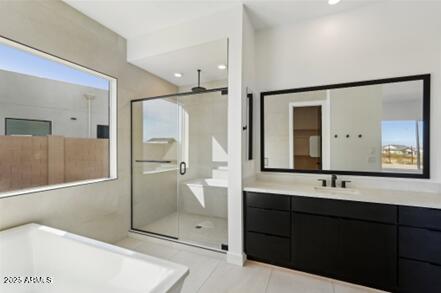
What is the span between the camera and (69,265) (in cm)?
163

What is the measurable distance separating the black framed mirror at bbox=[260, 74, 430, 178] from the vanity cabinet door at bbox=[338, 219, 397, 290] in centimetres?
65

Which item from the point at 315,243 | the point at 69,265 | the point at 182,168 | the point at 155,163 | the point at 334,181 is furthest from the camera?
the point at 155,163

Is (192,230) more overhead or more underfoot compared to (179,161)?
more underfoot

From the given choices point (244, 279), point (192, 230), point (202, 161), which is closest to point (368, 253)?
point (244, 279)

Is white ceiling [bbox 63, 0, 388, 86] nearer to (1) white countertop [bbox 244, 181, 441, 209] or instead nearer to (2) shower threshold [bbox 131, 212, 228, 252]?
(1) white countertop [bbox 244, 181, 441, 209]

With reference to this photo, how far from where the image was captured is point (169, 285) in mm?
1134

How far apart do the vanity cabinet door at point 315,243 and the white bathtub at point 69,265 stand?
51.3 inches

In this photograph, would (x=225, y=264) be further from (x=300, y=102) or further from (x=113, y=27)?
(x=113, y=27)

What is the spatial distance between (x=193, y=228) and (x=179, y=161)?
41.9 inches

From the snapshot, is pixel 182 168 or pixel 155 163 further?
pixel 155 163

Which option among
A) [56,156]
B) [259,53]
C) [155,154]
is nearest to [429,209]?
[259,53]

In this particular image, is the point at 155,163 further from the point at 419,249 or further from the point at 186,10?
the point at 419,249

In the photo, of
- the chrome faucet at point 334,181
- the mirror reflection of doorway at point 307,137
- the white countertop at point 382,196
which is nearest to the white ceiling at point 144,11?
the mirror reflection of doorway at point 307,137

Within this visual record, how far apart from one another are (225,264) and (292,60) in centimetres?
260
